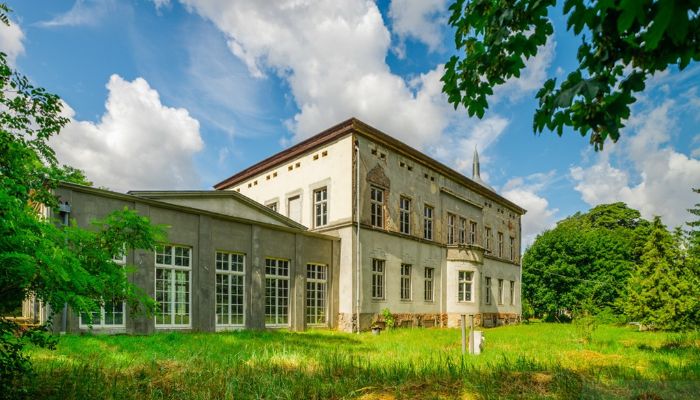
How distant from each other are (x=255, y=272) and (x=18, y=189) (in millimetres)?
13300

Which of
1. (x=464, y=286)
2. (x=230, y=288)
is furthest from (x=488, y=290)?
(x=230, y=288)

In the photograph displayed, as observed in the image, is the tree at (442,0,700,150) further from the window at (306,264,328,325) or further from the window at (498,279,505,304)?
the window at (498,279,505,304)

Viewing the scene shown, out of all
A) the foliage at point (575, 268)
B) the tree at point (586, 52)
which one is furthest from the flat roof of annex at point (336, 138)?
the tree at point (586, 52)

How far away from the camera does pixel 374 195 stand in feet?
70.2

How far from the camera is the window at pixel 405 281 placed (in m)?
22.8

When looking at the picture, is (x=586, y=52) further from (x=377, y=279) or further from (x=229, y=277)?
(x=377, y=279)

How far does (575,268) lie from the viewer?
3853 centimetres

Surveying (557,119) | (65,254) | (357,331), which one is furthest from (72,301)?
(357,331)

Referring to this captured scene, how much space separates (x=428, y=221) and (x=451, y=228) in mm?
3116

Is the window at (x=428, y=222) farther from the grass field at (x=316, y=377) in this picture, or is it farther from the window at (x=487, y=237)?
the grass field at (x=316, y=377)

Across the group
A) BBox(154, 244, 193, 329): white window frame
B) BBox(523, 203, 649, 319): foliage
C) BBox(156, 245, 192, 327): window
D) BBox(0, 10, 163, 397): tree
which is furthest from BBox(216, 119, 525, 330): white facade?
BBox(0, 10, 163, 397): tree

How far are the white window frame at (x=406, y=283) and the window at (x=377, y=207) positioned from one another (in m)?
2.97

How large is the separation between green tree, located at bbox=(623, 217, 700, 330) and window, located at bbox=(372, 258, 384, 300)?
32.6 ft

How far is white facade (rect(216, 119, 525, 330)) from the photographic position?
20.3m
